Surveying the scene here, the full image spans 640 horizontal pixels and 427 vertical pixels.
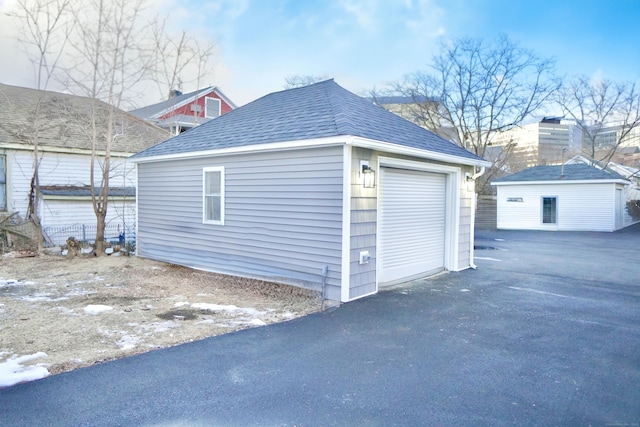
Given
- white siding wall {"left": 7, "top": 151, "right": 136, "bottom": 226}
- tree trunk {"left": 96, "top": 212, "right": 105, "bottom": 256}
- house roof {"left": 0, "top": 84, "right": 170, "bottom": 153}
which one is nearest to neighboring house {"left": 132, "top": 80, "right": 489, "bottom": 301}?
Answer: tree trunk {"left": 96, "top": 212, "right": 105, "bottom": 256}

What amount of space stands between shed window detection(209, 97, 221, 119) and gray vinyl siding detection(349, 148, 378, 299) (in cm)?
2069

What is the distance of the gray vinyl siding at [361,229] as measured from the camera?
20.5 ft

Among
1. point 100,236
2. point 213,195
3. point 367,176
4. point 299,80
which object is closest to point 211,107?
point 299,80

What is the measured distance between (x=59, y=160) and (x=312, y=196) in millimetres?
10611

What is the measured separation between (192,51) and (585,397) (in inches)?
693

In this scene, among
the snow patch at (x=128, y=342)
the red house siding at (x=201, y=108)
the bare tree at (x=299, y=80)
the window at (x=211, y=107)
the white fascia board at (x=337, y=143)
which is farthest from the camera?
the bare tree at (x=299, y=80)

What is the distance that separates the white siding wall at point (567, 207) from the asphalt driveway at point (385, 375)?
1622 cm

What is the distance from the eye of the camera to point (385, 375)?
3680 millimetres

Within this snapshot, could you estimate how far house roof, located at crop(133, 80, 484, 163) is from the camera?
6.70m

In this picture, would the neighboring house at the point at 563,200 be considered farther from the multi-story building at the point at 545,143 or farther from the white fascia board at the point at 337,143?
the white fascia board at the point at 337,143

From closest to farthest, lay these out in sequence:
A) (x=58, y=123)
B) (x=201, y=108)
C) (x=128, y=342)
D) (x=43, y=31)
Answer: (x=128, y=342) → (x=43, y=31) → (x=58, y=123) → (x=201, y=108)

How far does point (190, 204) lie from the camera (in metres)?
8.91

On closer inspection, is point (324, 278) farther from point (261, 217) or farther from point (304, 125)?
point (304, 125)

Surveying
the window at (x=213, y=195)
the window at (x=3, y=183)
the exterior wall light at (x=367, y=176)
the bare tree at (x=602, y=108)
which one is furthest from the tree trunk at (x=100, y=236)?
the bare tree at (x=602, y=108)
